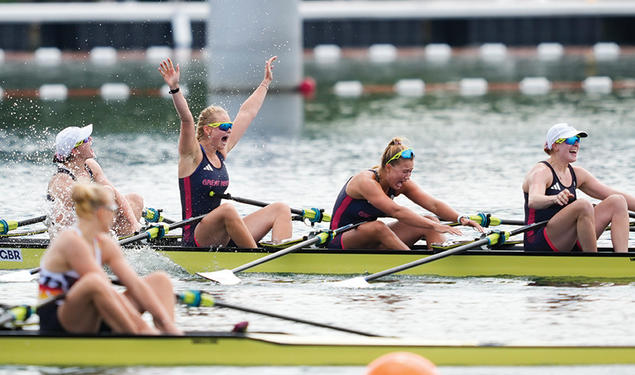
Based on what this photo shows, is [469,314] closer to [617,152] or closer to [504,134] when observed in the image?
[617,152]

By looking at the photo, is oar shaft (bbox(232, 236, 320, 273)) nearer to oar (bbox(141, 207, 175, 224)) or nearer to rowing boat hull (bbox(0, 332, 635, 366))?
oar (bbox(141, 207, 175, 224))

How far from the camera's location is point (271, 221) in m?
10.1

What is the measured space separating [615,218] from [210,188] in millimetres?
3259

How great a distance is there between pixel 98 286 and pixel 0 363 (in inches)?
36.3

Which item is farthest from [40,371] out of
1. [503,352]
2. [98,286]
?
[503,352]

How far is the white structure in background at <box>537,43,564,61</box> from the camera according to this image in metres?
36.6

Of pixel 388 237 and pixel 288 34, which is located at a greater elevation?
pixel 288 34

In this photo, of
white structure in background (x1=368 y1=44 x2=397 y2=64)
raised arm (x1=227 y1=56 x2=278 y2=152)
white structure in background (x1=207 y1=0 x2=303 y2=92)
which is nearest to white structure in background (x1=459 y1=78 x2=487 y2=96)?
white structure in background (x1=207 y1=0 x2=303 y2=92)

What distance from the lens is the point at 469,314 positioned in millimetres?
8711

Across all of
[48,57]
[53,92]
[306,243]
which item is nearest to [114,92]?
[53,92]

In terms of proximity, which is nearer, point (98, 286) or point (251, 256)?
point (98, 286)

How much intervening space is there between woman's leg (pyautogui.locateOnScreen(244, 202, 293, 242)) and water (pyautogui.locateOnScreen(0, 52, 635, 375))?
0.39 m

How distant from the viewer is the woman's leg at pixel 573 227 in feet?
30.6

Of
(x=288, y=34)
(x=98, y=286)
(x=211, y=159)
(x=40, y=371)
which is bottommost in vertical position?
(x=40, y=371)
